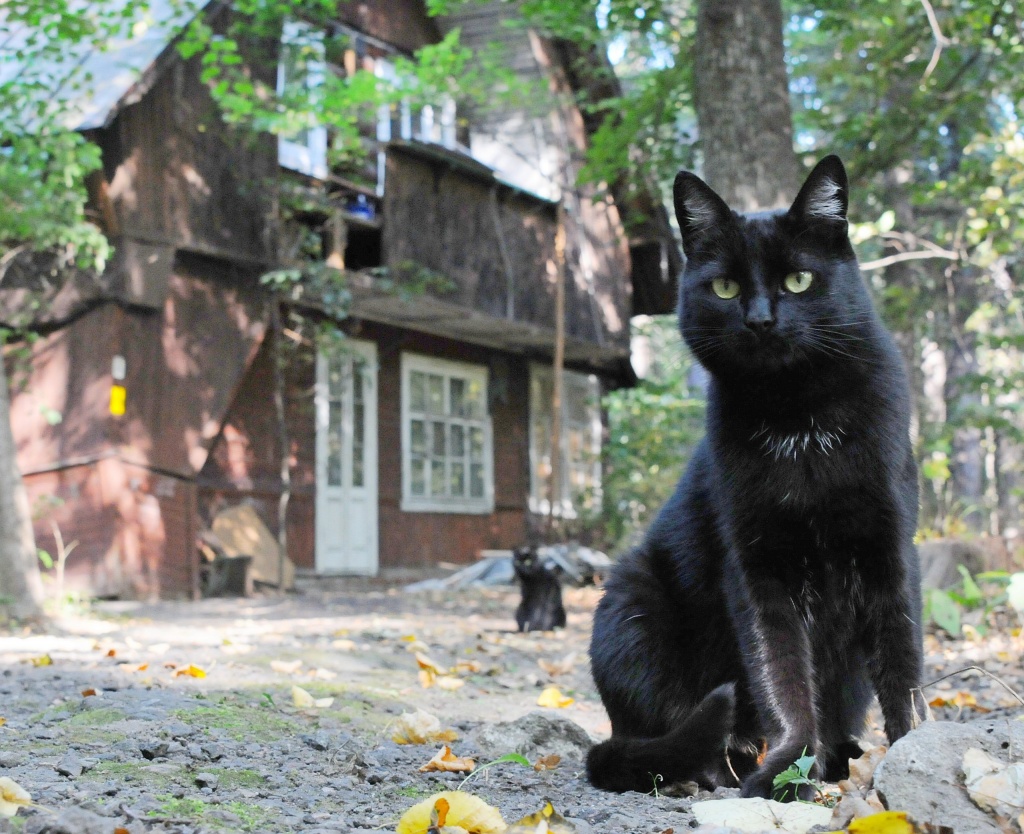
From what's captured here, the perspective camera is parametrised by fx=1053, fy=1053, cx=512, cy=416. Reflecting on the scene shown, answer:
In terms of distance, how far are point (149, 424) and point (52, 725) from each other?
7680 millimetres

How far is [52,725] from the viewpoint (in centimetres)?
299

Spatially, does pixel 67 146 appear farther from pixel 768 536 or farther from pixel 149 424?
pixel 768 536

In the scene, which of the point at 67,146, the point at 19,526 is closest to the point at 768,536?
the point at 19,526

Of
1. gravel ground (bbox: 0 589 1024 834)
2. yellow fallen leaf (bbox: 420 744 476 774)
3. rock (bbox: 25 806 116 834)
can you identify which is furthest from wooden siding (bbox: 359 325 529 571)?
rock (bbox: 25 806 116 834)

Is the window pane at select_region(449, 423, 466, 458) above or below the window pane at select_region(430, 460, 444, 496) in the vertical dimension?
above

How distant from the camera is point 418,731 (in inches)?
132

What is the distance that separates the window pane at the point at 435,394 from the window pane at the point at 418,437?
307 millimetres

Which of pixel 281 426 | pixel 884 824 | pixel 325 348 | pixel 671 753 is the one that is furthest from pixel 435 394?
pixel 884 824

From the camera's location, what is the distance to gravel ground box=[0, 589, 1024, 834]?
2256 mm

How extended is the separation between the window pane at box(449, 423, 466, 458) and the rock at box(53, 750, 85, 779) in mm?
12850

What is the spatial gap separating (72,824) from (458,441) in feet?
45.0

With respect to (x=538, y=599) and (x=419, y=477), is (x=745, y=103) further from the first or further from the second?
(x=419, y=477)

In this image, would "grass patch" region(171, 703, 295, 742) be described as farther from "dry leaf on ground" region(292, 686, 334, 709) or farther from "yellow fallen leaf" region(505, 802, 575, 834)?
"yellow fallen leaf" region(505, 802, 575, 834)

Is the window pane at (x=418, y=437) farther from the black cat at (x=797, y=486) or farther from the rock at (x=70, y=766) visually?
the rock at (x=70, y=766)
